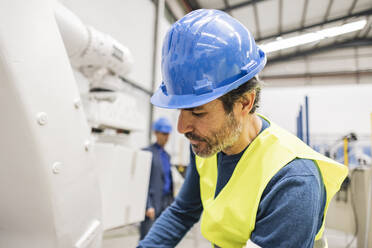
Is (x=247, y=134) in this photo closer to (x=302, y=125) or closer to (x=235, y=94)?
(x=235, y=94)

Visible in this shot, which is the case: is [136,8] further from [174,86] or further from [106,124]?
[174,86]

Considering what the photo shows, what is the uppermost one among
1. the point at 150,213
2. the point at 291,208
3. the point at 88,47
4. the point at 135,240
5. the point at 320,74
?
the point at 320,74

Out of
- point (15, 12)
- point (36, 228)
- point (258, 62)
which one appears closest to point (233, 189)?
point (258, 62)

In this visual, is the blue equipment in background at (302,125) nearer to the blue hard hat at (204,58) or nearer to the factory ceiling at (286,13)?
Answer: the blue hard hat at (204,58)

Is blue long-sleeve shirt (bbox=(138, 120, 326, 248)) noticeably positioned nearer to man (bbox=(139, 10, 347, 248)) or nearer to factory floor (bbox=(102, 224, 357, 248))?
man (bbox=(139, 10, 347, 248))

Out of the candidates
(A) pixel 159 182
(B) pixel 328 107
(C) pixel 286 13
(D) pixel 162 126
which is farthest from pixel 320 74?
(A) pixel 159 182

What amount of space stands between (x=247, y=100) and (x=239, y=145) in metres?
0.13

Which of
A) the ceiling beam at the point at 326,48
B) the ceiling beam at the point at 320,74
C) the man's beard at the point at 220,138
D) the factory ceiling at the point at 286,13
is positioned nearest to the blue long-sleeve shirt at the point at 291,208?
the man's beard at the point at 220,138

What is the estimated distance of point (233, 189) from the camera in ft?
2.17

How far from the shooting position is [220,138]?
0.66 metres

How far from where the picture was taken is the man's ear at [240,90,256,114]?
0.69 meters

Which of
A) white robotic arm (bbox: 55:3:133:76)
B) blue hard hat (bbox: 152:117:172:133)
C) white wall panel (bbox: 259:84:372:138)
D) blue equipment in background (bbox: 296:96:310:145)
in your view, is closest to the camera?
white robotic arm (bbox: 55:3:133:76)

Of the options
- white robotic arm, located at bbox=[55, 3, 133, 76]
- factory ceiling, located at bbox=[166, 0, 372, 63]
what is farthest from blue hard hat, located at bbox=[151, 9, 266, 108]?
factory ceiling, located at bbox=[166, 0, 372, 63]

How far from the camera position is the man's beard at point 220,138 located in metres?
0.66
